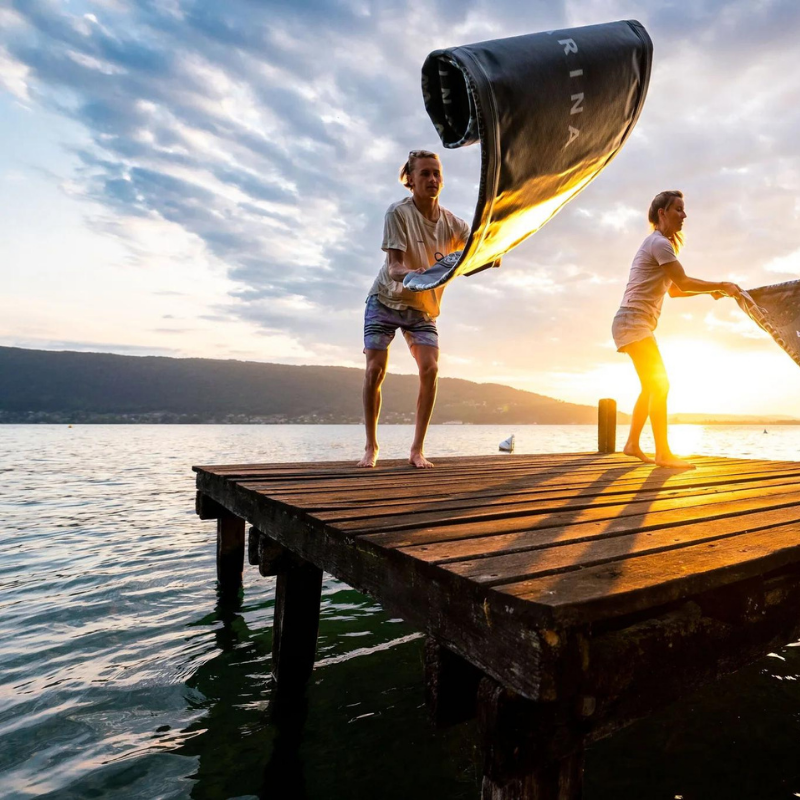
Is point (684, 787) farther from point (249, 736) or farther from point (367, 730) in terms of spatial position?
point (249, 736)

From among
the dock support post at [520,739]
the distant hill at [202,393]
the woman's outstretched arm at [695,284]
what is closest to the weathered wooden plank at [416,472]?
the woman's outstretched arm at [695,284]

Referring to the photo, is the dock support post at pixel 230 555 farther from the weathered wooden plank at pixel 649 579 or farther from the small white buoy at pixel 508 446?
the small white buoy at pixel 508 446

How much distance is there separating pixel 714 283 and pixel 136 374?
152728mm

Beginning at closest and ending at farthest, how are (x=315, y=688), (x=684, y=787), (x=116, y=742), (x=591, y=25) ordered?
1. (x=591, y=25)
2. (x=684, y=787)
3. (x=116, y=742)
4. (x=315, y=688)

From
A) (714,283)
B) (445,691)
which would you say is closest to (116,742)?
(445,691)

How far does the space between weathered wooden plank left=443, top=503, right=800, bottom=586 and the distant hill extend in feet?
425

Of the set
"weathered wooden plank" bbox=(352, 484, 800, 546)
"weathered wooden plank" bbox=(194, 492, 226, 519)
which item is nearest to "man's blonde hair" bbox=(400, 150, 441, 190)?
"weathered wooden plank" bbox=(352, 484, 800, 546)

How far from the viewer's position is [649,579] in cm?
162

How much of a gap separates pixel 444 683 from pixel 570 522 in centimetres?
103

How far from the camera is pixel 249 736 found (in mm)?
3410

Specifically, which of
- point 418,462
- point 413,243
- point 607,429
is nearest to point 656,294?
point 413,243

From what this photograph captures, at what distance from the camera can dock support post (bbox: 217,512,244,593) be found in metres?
6.17

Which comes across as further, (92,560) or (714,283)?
(92,560)

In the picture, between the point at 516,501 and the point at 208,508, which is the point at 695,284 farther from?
the point at 208,508
